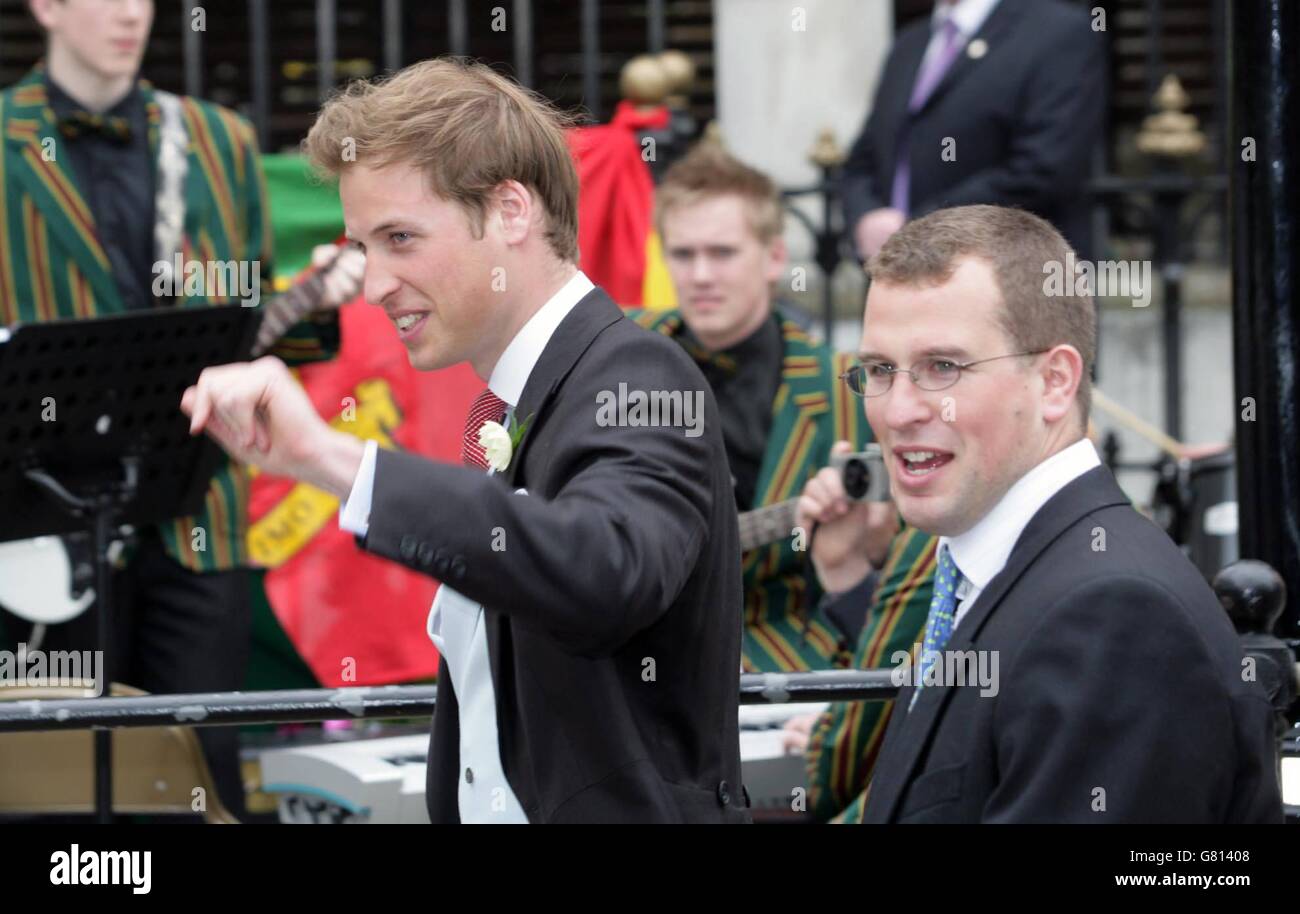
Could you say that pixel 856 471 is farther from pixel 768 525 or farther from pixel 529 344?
pixel 529 344

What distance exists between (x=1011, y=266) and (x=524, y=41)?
6440 mm

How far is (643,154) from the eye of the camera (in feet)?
25.3

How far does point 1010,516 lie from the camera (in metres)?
2.86

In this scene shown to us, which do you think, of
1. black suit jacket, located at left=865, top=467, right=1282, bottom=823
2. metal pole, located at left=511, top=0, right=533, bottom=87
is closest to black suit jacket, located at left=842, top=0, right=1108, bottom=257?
metal pole, located at left=511, top=0, right=533, bottom=87

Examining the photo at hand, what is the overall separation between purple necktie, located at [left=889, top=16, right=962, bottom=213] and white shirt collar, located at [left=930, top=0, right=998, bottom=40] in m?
0.02

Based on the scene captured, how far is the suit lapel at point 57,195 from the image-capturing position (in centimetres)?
621

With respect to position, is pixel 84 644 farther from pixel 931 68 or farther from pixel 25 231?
pixel 931 68

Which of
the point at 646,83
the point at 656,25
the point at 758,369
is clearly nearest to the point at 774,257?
the point at 758,369

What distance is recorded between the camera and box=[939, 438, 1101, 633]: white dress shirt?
9.26ft

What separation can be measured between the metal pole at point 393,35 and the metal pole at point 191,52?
32.0 inches

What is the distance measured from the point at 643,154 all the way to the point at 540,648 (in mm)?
5170

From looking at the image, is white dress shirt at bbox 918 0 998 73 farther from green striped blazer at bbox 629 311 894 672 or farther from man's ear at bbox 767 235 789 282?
green striped blazer at bbox 629 311 894 672

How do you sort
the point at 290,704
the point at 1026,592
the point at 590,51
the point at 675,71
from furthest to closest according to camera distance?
the point at 590,51 < the point at 675,71 < the point at 290,704 < the point at 1026,592
